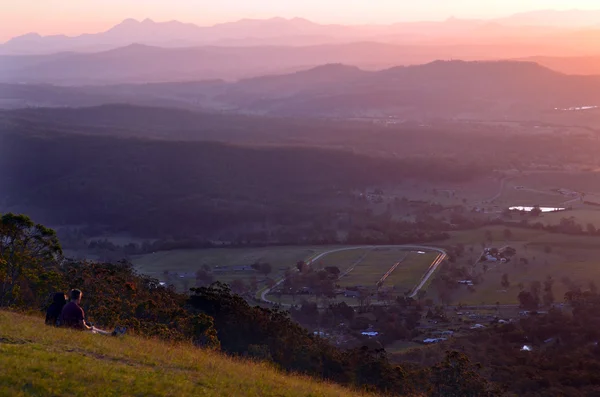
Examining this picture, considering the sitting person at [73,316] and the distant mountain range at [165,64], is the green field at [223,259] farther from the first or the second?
the distant mountain range at [165,64]

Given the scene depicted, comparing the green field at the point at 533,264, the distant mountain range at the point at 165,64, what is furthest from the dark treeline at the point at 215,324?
the distant mountain range at the point at 165,64

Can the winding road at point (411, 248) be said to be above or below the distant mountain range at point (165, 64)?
below

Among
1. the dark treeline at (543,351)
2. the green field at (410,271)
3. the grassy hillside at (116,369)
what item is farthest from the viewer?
the green field at (410,271)

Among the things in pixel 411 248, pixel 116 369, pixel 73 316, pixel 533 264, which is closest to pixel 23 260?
pixel 73 316

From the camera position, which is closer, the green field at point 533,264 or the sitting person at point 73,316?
the sitting person at point 73,316

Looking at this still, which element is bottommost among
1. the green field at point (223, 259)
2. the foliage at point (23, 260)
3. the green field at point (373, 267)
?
the green field at point (223, 259)

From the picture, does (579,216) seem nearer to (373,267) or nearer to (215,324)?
(373,267)

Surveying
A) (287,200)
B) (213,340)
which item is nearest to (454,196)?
(287,200)

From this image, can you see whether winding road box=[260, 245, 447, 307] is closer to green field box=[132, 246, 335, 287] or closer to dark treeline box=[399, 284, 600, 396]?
green field box=[132, 246, 335, 287]
